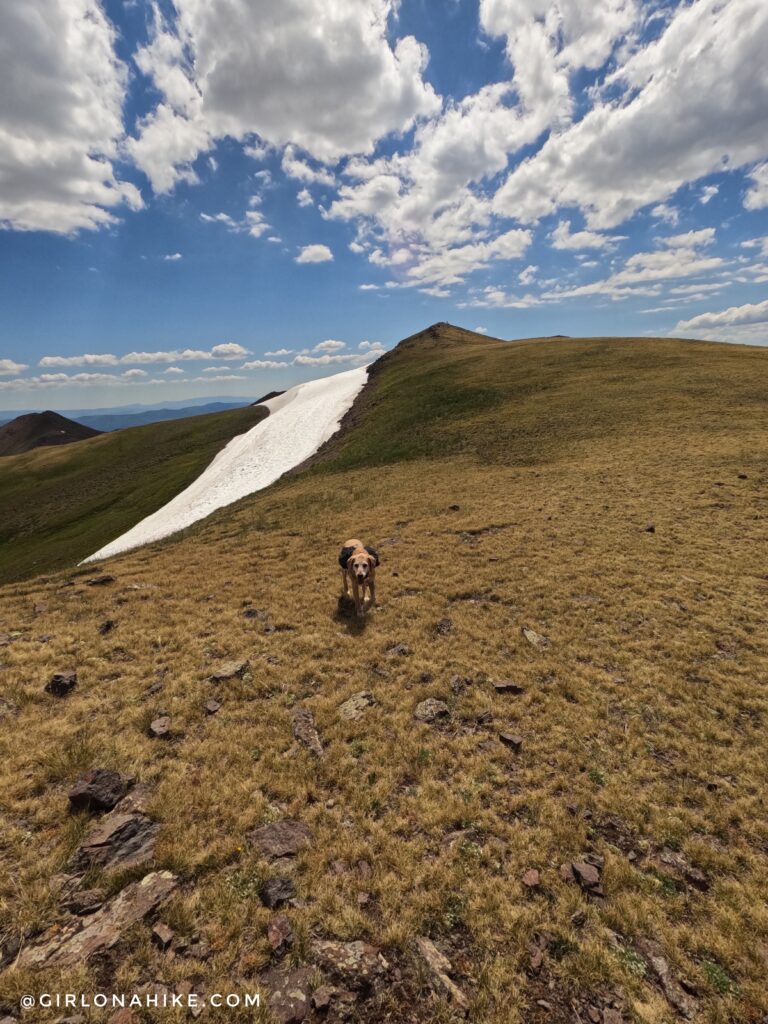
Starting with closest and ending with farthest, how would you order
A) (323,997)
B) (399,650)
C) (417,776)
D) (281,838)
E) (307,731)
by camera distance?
(323,997), (281,838), (417,776), (307,731), (399,650)

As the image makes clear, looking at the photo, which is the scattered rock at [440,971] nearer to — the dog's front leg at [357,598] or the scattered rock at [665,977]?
the scattered rock at [665,977]

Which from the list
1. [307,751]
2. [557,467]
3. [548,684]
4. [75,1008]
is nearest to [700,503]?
[557,467]

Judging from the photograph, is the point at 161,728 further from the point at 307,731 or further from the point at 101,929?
the point at 101,929

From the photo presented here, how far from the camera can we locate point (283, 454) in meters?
54.4

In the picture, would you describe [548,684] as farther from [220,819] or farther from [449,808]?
[220,819]

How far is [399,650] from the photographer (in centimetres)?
1396

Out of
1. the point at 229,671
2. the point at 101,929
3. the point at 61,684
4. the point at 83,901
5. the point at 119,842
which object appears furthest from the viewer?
the point at 229,671

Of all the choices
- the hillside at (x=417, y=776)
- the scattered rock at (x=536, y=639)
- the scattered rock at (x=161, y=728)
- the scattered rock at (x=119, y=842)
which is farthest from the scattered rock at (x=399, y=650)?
the scattered rock at (x=119, y=842)

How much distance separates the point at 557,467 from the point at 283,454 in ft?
111

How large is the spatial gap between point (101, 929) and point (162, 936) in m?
0.95

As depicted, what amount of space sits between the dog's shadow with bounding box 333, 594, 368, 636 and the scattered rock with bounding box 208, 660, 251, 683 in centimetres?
367

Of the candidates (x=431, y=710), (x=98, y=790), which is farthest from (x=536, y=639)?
(x=98, y=790)

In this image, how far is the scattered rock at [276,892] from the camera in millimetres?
6855

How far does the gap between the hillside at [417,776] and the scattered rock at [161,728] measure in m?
0.05
